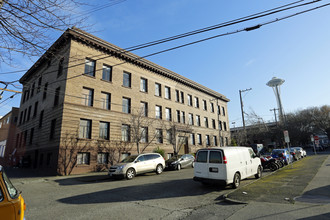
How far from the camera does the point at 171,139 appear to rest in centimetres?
2634

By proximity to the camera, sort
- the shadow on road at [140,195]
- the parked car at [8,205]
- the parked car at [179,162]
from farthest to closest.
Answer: the parked car at [179,162] → the shadow on road at [140,195] → the parked car at [8,205]

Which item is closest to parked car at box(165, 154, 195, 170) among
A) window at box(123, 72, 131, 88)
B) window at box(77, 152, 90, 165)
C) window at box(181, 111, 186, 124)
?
window at box(77, 152, 90, 165)

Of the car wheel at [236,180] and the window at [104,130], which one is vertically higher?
the window at [104,130]

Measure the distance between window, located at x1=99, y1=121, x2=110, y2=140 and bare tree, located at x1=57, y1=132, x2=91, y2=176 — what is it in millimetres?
2419

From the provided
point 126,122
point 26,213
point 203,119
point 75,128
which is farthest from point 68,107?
point 203,119

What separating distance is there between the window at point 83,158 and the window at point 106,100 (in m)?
5.59

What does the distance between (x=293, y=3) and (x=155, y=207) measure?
329 inches

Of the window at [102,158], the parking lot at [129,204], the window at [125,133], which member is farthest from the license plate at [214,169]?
the window at [125,133]

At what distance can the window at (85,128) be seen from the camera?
62.4ft

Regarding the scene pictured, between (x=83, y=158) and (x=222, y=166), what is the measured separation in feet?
48.5

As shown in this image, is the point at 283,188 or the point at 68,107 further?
the point at 68,107

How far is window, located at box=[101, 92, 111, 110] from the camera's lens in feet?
70.9

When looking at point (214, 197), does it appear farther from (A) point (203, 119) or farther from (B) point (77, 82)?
(A) point (203, 119)

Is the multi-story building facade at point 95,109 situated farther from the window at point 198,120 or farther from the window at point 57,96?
the window at point 198,120
